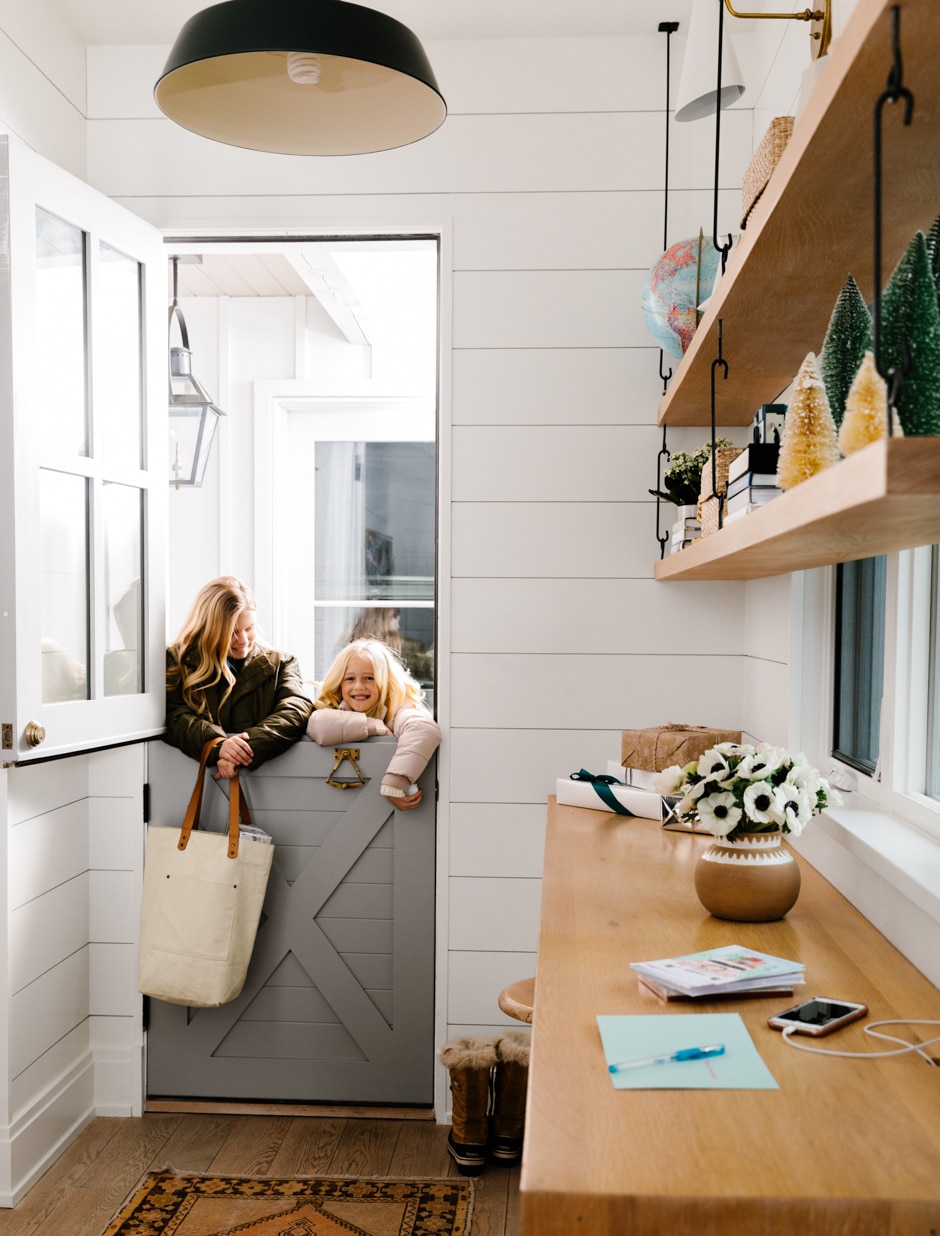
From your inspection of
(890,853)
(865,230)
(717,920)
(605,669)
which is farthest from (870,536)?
(605,669)

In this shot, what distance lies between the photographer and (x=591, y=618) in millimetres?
2807

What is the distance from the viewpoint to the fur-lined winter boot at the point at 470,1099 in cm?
249

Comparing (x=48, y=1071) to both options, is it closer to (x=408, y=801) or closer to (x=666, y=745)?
(x=408, y=801)

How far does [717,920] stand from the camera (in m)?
1.64

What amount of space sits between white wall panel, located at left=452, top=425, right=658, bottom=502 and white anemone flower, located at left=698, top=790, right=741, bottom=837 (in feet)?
4.25

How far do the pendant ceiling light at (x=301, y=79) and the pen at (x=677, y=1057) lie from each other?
1.37m

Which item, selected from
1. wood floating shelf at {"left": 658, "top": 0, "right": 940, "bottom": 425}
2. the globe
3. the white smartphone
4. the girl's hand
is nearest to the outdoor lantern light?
the girl's hand

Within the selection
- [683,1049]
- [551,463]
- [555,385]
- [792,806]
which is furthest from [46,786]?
[683,1049]

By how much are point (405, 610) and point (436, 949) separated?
2145 millimetres

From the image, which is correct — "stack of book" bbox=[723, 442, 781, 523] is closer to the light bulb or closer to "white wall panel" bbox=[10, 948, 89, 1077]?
the light bulb

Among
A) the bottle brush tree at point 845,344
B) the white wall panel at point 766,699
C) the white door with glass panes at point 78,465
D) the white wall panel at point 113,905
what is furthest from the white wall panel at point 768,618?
the white wall panel at point 113,905

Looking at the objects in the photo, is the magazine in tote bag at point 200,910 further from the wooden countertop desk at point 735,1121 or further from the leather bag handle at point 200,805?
the wooden countertop desk at point 735,1121

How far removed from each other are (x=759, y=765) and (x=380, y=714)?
1.54m

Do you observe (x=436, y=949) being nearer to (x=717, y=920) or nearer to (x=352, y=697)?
(x=352, y=697)
